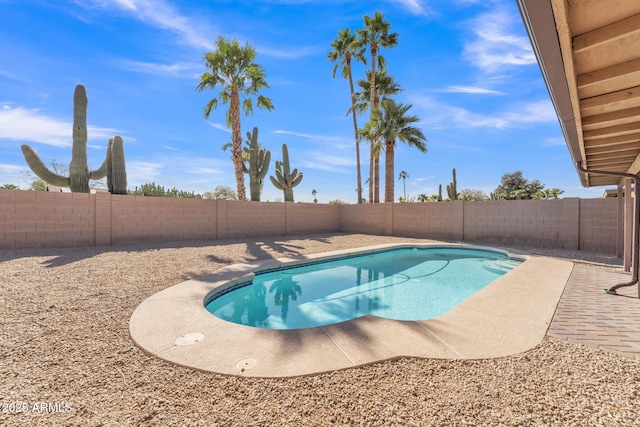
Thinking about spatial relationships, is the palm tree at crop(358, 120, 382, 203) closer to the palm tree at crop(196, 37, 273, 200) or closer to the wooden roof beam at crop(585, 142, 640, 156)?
the palm tree at crop(196, 37, 273, 200)

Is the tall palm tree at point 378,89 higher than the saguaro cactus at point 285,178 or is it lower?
higher

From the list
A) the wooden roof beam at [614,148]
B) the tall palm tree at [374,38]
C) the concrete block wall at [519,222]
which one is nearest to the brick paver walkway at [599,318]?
the wooden roof beam at [614,148]

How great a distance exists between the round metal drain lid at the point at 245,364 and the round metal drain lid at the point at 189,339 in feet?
2.30

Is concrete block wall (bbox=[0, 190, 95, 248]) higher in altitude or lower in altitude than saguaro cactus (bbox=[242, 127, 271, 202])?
lower

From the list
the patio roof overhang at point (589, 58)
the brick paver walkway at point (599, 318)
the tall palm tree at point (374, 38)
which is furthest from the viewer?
the tall palm tree at point (374, 38)

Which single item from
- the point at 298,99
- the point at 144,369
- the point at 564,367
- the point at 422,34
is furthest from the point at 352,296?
the point at 298,99

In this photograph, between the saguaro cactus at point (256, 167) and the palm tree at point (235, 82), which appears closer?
the palm tree at point (235, 82)

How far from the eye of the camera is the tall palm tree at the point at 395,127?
13367 mm

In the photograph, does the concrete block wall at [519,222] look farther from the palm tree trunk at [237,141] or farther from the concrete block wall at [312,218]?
the palm tree trunk at [237,141]

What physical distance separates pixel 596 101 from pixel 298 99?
14656 millimetres

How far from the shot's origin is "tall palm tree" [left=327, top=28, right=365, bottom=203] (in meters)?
17.7

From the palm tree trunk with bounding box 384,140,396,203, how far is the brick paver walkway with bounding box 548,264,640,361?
9624mm

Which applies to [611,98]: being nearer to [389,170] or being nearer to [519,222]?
[519,222]

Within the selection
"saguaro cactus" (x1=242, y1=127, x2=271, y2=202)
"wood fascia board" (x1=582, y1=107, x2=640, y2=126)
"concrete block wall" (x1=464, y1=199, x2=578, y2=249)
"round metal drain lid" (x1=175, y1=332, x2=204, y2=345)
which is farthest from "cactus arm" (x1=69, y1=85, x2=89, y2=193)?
"concrete block wall" (x1=464, y1=199, x2=578, y2=249)
